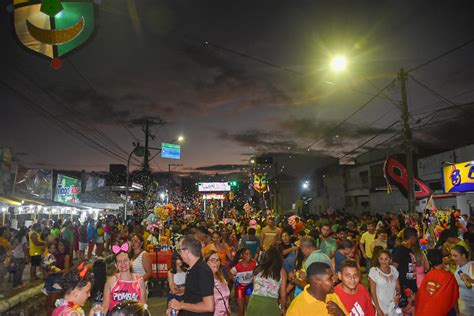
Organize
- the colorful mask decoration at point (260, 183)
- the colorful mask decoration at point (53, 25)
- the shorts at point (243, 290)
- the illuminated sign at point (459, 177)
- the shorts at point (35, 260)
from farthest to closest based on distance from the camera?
the colorful mask decoration at point (260, 183) → the illuminated sign at point (459, 177) → the shorts at point (35, 260) → the shorts at point (243, 290) → the colorful mask decoration at point (53, 25)

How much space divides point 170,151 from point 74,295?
3257 centimetres

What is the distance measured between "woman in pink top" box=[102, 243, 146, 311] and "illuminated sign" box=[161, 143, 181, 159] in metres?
30.7

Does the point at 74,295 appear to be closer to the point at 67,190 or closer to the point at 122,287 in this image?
the point at 122,287

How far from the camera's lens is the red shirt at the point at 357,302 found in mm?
4125

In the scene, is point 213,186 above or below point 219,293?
above

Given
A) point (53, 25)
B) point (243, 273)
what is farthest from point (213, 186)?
point (53, 25)

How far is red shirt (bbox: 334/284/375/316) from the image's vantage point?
4.12m

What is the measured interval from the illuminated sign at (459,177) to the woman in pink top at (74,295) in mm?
16537

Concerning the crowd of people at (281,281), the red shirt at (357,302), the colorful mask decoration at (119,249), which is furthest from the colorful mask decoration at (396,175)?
the colorful mask decoration at (119,249)

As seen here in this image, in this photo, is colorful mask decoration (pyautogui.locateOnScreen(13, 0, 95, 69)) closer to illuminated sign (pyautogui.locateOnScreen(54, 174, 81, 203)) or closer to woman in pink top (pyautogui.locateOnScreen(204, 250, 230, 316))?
woman in pink top (pyautogui.locateOnScreen(204, 250, 230, 316))

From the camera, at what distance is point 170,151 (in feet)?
118

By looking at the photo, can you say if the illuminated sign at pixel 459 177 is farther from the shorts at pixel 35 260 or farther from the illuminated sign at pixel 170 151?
the illuminated sign at pixel 170 151

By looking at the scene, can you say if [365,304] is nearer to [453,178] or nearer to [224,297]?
[224,297]

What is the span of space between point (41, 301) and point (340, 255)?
903 cm
